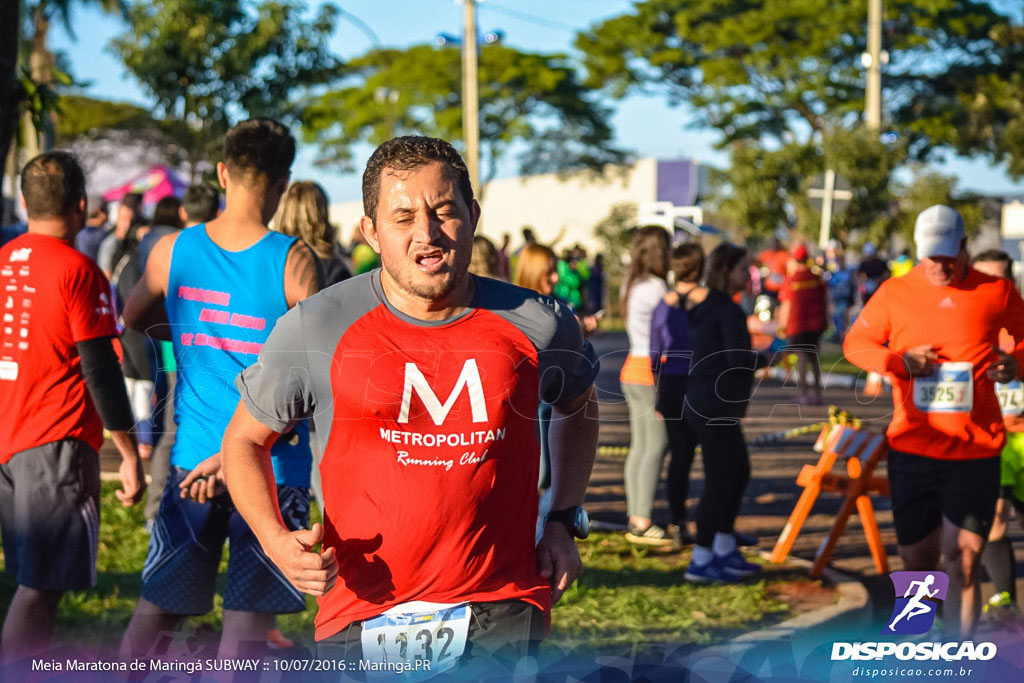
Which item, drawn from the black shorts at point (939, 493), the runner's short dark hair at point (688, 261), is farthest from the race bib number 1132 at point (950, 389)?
the runner's short dark hair at point (688, 261)

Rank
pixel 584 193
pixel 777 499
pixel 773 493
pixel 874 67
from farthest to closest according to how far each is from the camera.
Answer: pixel 584 193 → pixel 874 67 → pixel 773 493 → pixel 777 499

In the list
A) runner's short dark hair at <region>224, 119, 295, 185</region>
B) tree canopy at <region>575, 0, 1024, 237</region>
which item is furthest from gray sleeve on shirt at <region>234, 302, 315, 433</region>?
tree canopy at <region>575, 0, 1024, 237</region>

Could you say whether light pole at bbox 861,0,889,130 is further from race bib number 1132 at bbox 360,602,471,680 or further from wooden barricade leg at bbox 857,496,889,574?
race bib number 1132 at bbox 360,602,471,680

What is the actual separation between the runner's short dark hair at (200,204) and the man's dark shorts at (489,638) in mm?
4661

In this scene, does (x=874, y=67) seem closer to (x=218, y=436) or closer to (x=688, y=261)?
(x=688, y=261)

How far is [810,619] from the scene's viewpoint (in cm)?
584

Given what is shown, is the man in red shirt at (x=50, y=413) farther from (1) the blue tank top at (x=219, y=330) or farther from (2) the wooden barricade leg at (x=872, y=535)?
(2) the wooden barricade leg at (x=872, y=535)

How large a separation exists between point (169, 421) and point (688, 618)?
279 centimetres

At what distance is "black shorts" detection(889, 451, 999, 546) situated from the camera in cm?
496

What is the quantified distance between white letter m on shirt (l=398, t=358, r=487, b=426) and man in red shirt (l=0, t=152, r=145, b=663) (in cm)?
174

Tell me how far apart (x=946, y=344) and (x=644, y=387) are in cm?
282

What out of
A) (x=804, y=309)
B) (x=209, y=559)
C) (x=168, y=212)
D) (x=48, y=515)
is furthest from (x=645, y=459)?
(x=804, y=309)

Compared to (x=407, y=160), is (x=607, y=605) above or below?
below

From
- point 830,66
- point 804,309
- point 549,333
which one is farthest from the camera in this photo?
point 830,66
